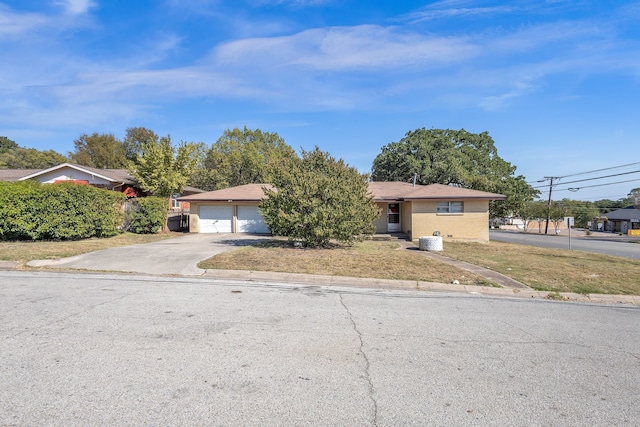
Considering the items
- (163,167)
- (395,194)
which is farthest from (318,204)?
(163,167)

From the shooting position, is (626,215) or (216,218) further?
(626,215)

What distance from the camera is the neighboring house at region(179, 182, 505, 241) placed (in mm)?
21453

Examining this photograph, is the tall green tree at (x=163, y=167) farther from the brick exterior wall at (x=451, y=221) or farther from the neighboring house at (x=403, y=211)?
the brick exterior wall at (x=451, y=221)

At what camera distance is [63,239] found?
1592 cm

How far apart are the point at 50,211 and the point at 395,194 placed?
17.9 m

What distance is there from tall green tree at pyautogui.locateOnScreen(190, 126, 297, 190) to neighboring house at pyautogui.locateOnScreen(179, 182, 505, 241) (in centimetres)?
1656

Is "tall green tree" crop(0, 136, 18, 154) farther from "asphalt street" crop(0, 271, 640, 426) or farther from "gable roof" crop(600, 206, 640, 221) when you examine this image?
"gable roof" crop(600, 206, 640, 221)

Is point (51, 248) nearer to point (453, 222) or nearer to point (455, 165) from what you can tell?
point (453, 222)

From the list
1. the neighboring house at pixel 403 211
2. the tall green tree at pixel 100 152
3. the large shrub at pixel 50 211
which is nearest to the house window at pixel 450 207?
the neighboring house at pixel 403 211

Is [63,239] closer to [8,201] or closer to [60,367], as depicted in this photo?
[8,201]

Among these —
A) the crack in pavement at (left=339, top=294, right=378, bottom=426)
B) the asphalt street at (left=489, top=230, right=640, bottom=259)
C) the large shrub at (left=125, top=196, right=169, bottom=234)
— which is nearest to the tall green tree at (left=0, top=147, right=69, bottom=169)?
the large shrub at (left=125, top=196, right=169, bottom=234)

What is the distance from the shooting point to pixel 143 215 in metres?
20.7

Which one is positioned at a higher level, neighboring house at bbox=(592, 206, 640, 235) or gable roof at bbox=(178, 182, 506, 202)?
gable roof at bbox=(178, 182, 506, 202)

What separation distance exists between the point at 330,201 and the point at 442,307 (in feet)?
25.2
